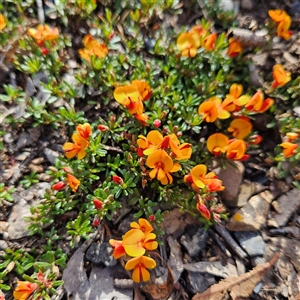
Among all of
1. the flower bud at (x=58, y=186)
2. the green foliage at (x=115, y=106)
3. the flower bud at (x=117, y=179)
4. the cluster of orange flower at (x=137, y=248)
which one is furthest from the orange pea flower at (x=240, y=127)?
the flower bud at (x=58, y=186)

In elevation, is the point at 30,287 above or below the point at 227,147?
below

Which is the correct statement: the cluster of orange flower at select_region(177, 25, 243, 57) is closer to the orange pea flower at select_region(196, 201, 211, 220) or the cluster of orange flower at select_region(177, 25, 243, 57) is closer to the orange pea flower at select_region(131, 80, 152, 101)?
the orange pea flower at select_region(131, 80, 152, 101)

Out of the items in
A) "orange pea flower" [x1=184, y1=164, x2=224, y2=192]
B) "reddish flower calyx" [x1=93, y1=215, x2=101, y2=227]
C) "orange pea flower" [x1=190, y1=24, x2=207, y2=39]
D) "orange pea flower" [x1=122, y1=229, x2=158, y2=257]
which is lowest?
"orange pea flower" [x1=122, y1=229, x2=158, y2=257]

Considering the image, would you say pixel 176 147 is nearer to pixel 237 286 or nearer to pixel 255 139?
pixel 255 139

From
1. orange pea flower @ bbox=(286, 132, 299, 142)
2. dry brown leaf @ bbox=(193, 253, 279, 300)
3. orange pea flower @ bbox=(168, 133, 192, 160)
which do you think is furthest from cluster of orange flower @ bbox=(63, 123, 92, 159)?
orange pea flower @ bbox=(286, 132, 299, 142)

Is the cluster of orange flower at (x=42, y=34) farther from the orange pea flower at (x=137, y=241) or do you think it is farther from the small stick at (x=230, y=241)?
the small stick at (x=230, y=241)

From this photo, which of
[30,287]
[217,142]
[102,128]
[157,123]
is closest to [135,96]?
[157,123]

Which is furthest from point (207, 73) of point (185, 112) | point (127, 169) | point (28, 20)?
point (28, 20)
